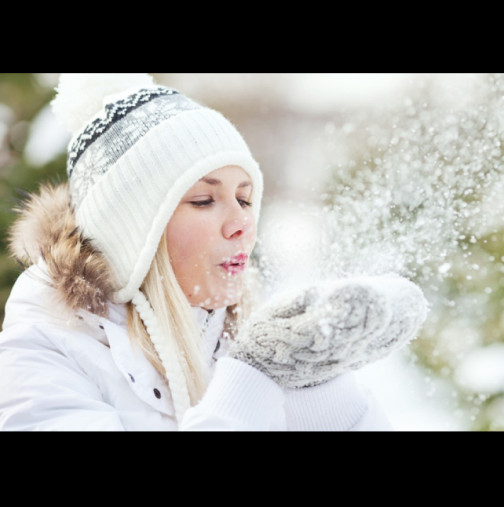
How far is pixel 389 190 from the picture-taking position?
1958mm

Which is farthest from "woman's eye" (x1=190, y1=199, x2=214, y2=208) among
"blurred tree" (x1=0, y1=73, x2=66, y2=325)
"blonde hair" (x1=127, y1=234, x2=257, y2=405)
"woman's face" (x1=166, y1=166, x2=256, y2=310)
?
"blurred tree" (x1=0, y1=73, x2=66, y2=325)

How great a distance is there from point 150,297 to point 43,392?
0.34 m

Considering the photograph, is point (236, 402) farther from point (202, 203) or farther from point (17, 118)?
point (17, 118)

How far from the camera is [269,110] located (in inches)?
128

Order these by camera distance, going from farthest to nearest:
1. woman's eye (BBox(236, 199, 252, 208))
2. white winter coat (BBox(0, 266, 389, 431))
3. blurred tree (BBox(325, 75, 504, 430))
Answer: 1. blurred tree (BBox(325, 75, 504, 430))
2. woman's eye (BBox(236, 199, 252, 208))
3. white winter coat (BBox(0, 266, 389, 431))

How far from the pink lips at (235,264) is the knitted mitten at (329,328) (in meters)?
0.29

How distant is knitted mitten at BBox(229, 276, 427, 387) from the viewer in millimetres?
987

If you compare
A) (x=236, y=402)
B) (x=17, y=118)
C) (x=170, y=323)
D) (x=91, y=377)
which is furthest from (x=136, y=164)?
(x=17, y=118)

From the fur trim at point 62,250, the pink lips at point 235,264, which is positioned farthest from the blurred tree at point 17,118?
the pink lips at point 235,264

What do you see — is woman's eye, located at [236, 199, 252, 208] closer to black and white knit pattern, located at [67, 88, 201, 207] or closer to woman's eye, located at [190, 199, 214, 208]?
woman's eye, located at [190, 199, 214, 208]

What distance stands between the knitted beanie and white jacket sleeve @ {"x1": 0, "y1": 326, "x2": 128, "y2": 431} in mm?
196
